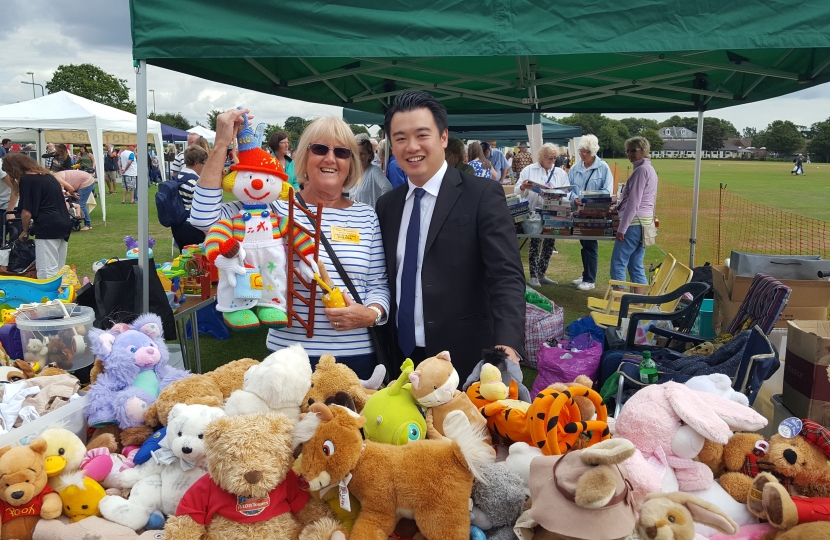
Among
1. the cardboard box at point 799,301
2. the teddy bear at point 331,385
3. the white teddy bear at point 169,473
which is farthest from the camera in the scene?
the cardboard box at point 799,301

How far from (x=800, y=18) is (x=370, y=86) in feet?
15.3

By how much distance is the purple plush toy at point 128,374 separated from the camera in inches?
78.4

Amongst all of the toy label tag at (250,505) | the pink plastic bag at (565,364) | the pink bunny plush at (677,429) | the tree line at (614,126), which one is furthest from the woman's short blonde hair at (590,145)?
the tree line at (614,126)

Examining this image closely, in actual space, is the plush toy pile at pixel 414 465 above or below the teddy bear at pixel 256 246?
below

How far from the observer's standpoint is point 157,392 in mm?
2166

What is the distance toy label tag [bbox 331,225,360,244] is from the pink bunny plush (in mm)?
1168

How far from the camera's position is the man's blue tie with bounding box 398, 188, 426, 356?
7.44ft

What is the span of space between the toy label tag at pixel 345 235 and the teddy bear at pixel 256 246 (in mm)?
111

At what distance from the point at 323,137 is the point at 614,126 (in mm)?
78533

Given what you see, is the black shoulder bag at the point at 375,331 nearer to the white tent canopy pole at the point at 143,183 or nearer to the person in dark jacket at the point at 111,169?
the white tent canopy pole at the point at 143,183

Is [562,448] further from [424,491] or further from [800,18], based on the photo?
[800,18]

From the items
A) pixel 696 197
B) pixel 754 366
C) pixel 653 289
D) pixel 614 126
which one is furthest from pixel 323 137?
pixel 614 126

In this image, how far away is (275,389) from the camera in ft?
5.49

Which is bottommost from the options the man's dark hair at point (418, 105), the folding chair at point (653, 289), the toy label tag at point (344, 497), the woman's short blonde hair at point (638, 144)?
the folding chair at point (653, 289)
